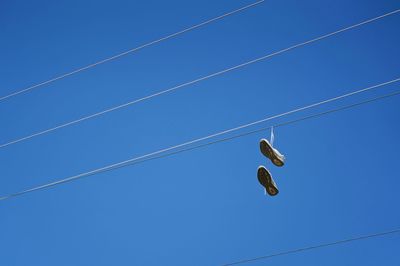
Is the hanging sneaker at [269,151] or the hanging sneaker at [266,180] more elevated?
the hanging sneaker at [269,151]

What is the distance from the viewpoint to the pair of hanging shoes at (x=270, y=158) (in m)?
A: 6.47

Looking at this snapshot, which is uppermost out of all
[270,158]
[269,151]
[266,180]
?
[269,151]

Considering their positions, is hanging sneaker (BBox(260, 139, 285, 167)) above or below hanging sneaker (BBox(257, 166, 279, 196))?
above

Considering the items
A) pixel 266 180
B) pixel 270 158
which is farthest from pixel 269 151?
pixel 266 180

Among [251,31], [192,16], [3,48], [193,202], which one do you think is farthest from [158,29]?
[193,202]

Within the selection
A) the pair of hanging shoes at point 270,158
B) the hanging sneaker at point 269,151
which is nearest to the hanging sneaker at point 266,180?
the pair of hanging shoes at point 270,158

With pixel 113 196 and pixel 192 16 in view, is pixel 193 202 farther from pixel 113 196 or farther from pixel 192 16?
pixel 192 16

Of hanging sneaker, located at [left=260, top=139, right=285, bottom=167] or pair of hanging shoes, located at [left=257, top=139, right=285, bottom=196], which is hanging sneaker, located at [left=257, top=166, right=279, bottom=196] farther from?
hanging sneaker, located at [left=260, top=139, right=285, bottom=167]

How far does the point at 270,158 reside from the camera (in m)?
6.62

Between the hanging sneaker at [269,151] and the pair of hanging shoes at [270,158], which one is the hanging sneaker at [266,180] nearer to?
the pair of hanging shoes at [270,158]

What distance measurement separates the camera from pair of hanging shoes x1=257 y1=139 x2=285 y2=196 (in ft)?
21.2

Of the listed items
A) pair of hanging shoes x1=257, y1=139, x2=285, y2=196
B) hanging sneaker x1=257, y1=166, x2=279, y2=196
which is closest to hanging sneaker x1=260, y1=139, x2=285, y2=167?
pair of hanging shoes x1=257, y1=139, x2=285, y2=196

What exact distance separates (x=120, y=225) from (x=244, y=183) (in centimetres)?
302

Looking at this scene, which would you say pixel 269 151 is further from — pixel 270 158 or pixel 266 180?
pixel 266 180
